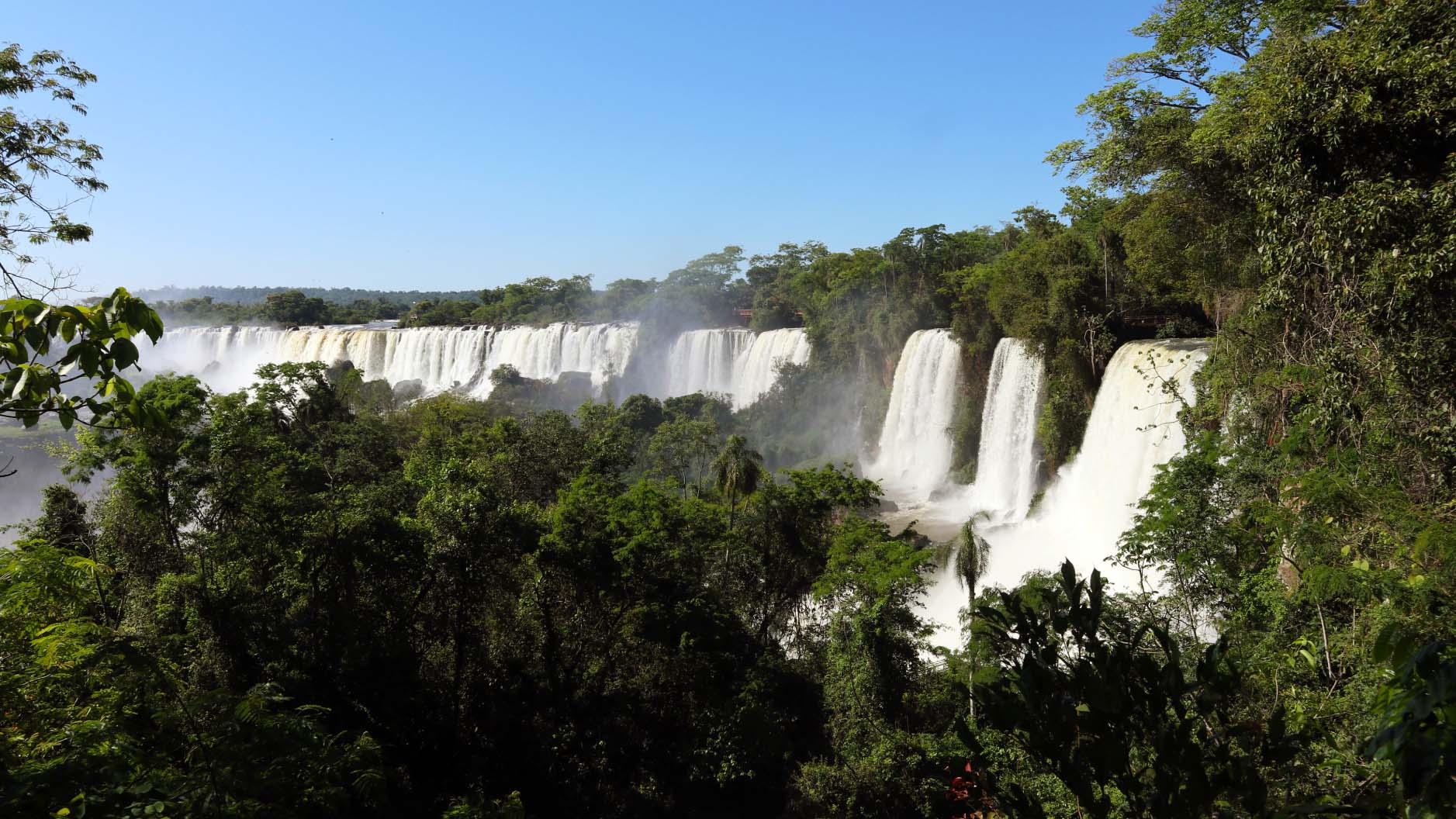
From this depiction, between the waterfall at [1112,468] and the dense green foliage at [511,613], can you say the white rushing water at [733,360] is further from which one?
the dense green foliage at [511,613]

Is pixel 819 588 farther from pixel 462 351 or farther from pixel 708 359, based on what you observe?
pixel 462 351

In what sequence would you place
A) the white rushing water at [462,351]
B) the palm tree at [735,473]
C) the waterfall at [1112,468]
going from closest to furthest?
1. the waterfall at [1112,468]
2. the palm tree at [735,473]
3. the white rushing water at [462,351]

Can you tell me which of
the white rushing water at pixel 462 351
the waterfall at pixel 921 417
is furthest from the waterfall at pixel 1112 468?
the white rushing water at pixel 462 351

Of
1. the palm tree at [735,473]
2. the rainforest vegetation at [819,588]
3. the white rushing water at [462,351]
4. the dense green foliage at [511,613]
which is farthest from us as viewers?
the white rushing water at [462,351]

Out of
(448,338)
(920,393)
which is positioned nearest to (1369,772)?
(920,393)

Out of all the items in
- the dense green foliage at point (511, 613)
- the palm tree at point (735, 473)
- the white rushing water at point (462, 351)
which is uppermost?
the white rushing water at point (462, 351)

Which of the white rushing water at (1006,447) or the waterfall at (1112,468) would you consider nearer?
the waterfall at (1112,468)
